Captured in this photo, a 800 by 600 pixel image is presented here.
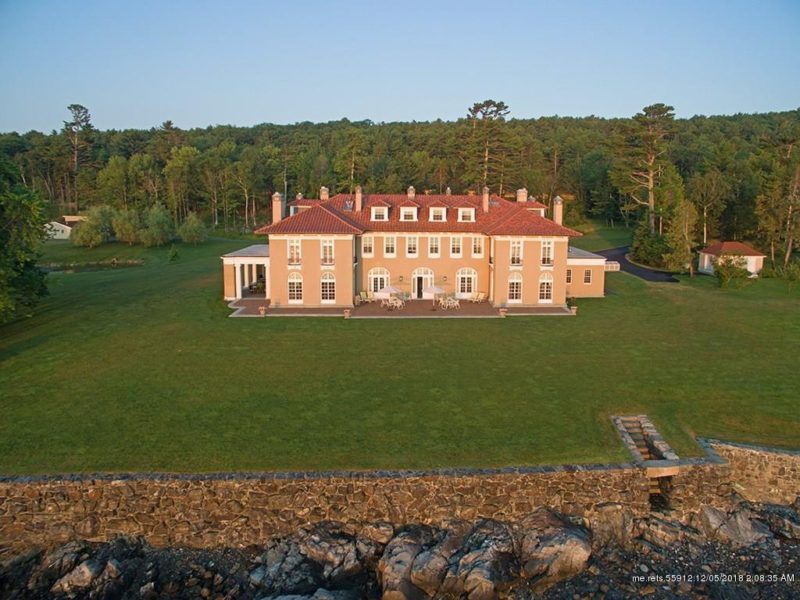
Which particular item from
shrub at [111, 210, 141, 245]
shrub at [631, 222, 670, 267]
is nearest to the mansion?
shrub at [631, 222, 670, 267]

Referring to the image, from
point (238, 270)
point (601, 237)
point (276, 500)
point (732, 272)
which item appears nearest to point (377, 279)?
point (238, 270)

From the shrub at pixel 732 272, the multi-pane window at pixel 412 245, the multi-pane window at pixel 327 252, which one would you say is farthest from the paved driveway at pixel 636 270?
the multi-pane window at pixel 327 252

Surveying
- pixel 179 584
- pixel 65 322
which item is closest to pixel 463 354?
pixel 179 584

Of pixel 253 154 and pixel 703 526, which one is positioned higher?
pixel 253 154

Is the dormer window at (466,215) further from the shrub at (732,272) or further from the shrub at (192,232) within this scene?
the shrub at (192,232)

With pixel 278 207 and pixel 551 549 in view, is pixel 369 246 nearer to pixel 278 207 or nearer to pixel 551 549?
pixel 278 207

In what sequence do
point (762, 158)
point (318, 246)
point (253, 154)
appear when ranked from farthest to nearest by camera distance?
point (253, 154)
point (762, 158)
point (318, 246)

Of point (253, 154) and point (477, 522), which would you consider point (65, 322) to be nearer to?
point (477, 522)
